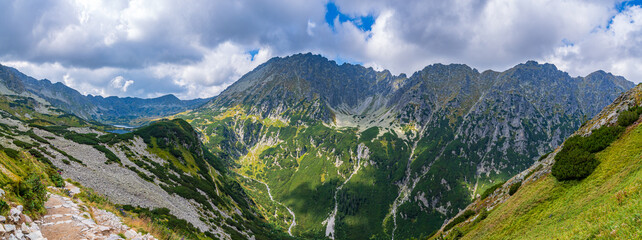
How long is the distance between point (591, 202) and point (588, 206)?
35.1 inches

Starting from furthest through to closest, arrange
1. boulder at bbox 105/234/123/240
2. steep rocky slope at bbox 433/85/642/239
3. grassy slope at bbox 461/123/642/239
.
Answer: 1. boulder at bbox 105/234/123/240
2. steep rocky slope at bbox 433/85/642/239
3. grassy slope at bbox 461/123/642/239

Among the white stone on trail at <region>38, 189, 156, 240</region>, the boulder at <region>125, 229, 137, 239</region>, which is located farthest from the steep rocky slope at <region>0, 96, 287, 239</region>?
the boulder at <region>125, 229, 137, 239</region>

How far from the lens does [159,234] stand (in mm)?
25531

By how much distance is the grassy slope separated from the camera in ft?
54.3

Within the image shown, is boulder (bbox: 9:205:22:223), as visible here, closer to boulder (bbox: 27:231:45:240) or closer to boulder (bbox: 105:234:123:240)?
boulder (bbox: 27:231:45:240)

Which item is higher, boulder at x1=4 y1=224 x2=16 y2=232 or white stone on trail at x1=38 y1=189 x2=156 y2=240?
boulder at x1=4 y1=224 x2=16 y2=232

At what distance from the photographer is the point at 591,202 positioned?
22922 mm

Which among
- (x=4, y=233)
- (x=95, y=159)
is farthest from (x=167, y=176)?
(x=4, y=233)

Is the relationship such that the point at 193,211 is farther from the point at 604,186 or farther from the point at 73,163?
the point at 604,186

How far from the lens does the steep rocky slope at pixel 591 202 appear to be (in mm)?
16906

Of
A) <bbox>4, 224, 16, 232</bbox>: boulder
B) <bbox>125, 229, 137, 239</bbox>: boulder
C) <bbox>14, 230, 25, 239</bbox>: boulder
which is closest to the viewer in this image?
<bbox>4, 224, 16, 232</bbox>: boulder

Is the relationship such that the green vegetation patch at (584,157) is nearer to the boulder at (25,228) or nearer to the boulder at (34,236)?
the boulder at (34,236)

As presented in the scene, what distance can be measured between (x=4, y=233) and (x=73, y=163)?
234ft

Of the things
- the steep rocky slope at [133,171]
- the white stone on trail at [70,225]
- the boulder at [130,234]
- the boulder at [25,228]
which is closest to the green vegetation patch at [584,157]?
the white stone on trail at [70,225]
